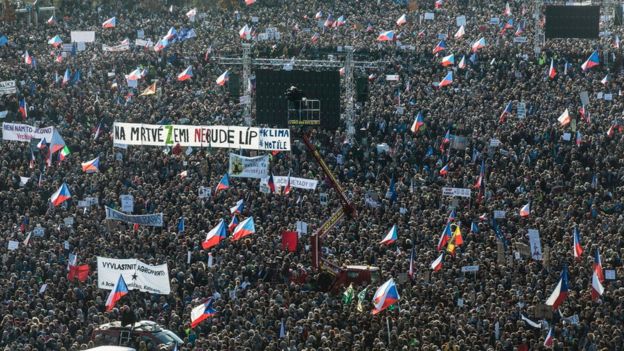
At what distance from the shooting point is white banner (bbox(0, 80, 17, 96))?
60.9 meters

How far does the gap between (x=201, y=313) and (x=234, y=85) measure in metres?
22.2

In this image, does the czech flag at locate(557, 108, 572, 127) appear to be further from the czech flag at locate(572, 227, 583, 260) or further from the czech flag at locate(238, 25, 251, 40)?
the czech flag at locate(238, 25, 251, 40)

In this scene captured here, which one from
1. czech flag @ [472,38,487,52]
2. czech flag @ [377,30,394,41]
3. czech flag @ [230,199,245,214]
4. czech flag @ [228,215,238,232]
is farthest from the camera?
czech flag @ [377,30,394,41]

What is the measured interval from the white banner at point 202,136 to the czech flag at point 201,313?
16.6 metres

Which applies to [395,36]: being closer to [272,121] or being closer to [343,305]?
[272,121]

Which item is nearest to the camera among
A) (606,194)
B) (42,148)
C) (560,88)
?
(606,194)

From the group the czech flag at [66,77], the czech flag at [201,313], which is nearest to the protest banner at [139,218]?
the czech flag at [201,313]

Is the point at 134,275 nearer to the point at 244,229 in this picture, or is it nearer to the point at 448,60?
the point at 244,229

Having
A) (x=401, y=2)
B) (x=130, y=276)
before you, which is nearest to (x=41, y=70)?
(x=401, y=2)

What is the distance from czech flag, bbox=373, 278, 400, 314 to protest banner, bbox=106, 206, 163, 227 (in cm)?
964

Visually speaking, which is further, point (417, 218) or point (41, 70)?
point (41, 70)

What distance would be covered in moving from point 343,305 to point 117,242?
7.95 m

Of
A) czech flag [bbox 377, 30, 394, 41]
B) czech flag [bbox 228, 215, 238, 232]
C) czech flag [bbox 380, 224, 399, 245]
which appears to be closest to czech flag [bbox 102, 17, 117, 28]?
czech flag [bbox 377, 30, 394, 41]

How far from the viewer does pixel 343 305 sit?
39.6 meters
